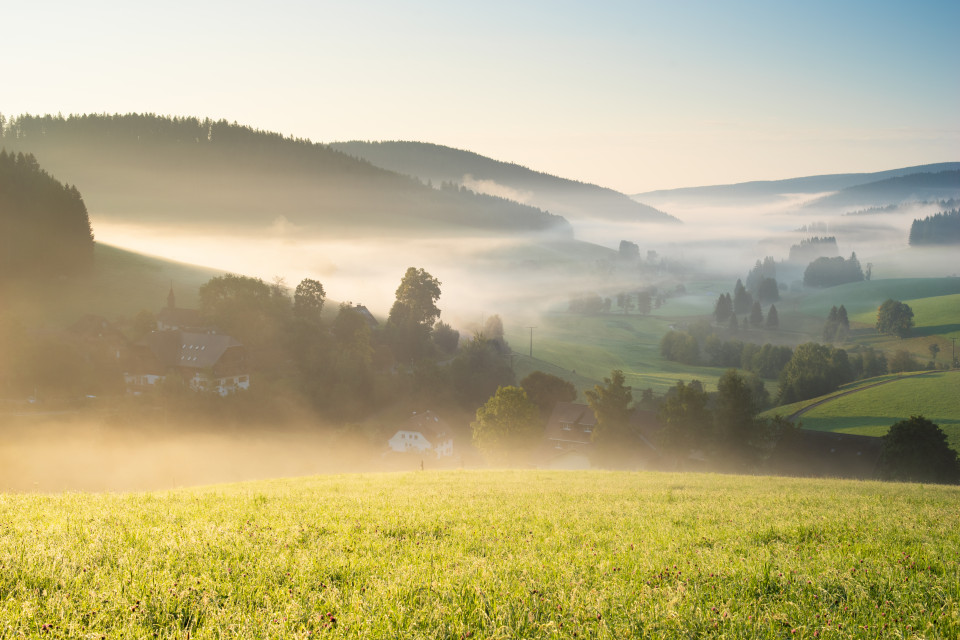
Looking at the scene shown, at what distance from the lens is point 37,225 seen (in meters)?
97.6

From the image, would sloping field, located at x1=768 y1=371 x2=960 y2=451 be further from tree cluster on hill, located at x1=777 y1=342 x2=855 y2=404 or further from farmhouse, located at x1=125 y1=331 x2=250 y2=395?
farmhouse, located at x1=125 y1=331 x2=250 y2=395

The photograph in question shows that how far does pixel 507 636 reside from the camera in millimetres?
5352

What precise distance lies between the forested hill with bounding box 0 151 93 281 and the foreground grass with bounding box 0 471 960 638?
107 metres

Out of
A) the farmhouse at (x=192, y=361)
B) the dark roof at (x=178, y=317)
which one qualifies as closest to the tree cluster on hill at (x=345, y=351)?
the dark roof at (x=178, y=317)

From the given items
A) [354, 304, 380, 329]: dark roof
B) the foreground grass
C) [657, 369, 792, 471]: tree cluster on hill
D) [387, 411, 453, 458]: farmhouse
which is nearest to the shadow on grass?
[657, 369, 792, 471]: tree cluster on hill

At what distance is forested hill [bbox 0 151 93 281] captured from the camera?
312ft

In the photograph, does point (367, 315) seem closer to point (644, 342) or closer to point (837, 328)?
point (644, 342)

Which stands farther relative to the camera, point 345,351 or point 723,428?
point 345,351

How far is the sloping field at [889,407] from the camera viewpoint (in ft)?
238

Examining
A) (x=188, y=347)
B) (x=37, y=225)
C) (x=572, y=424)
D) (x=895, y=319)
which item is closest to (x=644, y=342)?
(x=895, y=319)

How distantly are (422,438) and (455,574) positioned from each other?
236 feet

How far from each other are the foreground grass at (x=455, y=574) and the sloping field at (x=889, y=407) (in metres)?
70.8

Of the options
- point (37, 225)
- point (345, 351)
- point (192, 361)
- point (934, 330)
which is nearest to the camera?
point (192, 361)

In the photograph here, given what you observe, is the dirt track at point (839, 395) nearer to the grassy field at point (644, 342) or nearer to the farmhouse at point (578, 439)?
the grassy field at point (644, 342)
